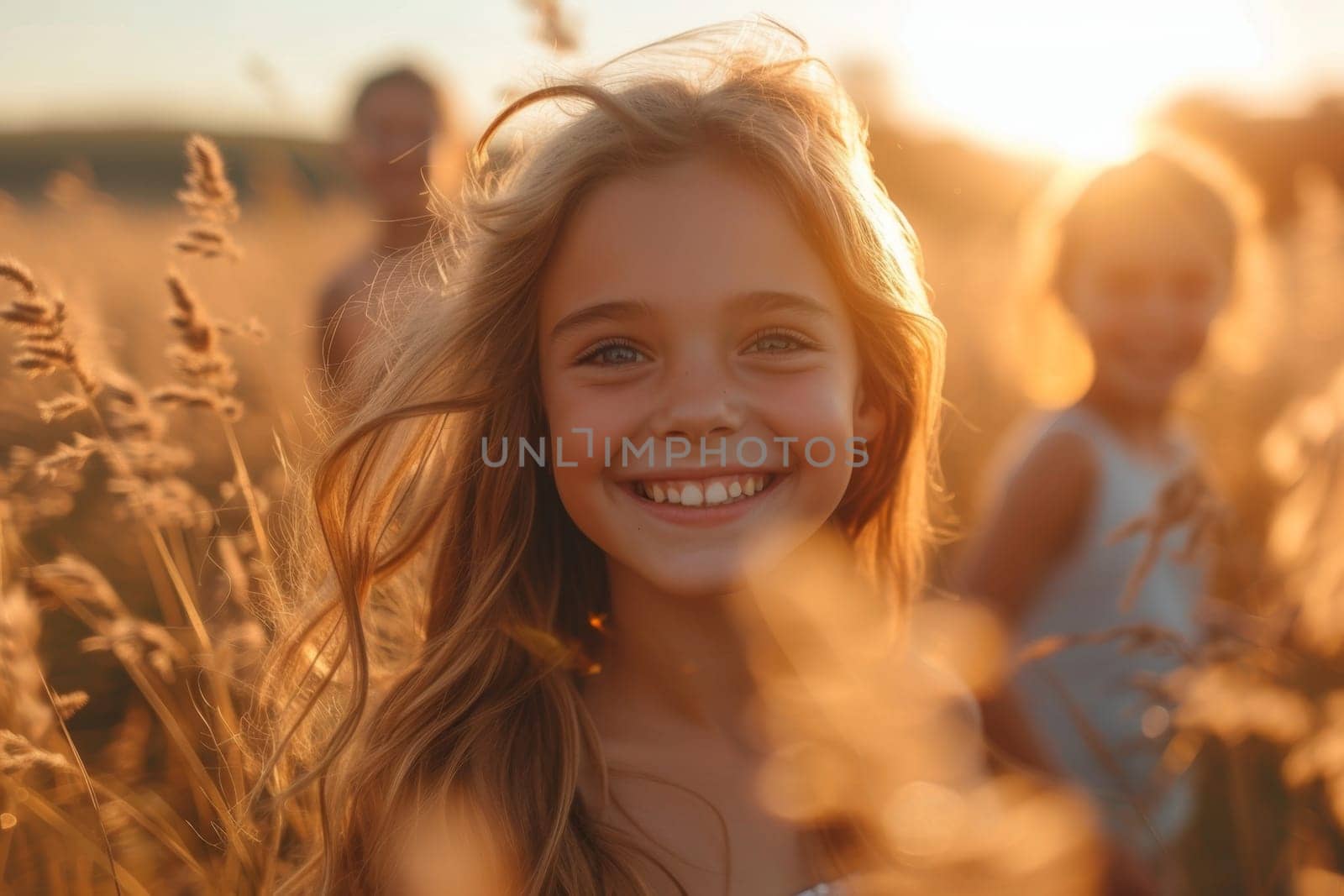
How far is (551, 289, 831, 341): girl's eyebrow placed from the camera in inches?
57.8

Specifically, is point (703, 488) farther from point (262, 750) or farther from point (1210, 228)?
point (1210, 228)

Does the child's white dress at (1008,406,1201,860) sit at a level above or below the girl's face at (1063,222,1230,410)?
below

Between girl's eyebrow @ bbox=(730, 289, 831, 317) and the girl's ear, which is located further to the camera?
the girl's ear

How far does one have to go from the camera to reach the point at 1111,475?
2.76 meters

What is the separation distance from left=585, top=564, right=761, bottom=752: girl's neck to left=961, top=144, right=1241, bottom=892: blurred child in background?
1154 mm

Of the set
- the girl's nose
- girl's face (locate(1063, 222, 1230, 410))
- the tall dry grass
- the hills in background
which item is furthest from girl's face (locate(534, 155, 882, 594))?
girl's face (locate(1063, 222, 1230, 410))

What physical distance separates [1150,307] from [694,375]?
1746 millimetres

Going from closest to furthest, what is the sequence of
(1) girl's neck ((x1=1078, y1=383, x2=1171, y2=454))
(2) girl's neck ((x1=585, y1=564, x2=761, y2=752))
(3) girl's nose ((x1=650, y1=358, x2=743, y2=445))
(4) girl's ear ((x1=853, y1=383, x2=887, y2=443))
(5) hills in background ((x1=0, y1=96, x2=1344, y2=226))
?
(3) girl's nose ((x1=650, y1=358, x2=743, y2=445)) → (2) girl's neck ((x1=585, y1=564, x2=761, y2=752)) → (4) girl's ear ((x1=853, y1=383, x2=887, y2=443)) → (5) hills in background ((x1=0, y1=96, x2=1344, y2=226)) → (1) girl's neck ((x1=1078, y1=383, x2=1171, y2=454))

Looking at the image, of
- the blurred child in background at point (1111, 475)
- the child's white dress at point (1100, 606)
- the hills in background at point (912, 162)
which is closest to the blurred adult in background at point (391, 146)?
the hills in background at point (912, 162)

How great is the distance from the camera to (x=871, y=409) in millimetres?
1821

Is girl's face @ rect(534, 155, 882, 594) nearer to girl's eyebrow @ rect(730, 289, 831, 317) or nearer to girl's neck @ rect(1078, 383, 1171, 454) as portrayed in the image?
girl's eyebrow @ rect(730, 289, 831, 317)

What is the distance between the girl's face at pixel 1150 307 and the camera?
2713 millimetres

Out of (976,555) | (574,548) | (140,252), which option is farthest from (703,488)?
(140,252)

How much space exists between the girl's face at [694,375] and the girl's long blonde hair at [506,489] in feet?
0.25
